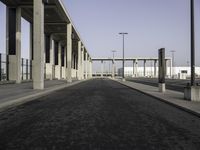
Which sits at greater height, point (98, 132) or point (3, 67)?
point (3, 67)

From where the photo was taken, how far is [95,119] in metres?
11.5

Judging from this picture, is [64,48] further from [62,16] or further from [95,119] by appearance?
[95,119]

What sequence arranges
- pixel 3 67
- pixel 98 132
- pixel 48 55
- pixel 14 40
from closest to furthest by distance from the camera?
pixel 98 132 → pixel 3 67 → pixel 14 40 → pixel 48 55

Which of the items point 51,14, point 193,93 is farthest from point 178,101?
point 51,14

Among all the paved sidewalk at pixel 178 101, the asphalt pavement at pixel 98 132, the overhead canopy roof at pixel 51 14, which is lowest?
the asphalt pavement at pixel 98 132

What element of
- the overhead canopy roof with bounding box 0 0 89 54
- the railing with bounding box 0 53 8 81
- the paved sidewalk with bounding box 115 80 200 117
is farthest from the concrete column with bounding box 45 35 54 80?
the paved sidewalk with bounding box 115 80 200 117

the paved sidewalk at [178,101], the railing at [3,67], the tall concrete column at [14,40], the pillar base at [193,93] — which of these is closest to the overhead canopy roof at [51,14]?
the tall concrete column at [14,40]

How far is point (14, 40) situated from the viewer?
4506 cm

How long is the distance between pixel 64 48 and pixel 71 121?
91237 millimetres

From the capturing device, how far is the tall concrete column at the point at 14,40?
44250mm

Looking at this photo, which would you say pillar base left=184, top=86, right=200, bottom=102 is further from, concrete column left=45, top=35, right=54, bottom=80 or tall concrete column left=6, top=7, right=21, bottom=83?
concrete column left=45, top=35, right=54, bottom=80

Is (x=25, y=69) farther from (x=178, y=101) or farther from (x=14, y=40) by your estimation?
(x=178, y=101)

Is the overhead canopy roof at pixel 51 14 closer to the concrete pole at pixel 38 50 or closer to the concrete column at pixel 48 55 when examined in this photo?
the concrete column at pixel 48 55

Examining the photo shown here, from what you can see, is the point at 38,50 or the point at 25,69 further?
the point at 25,69
